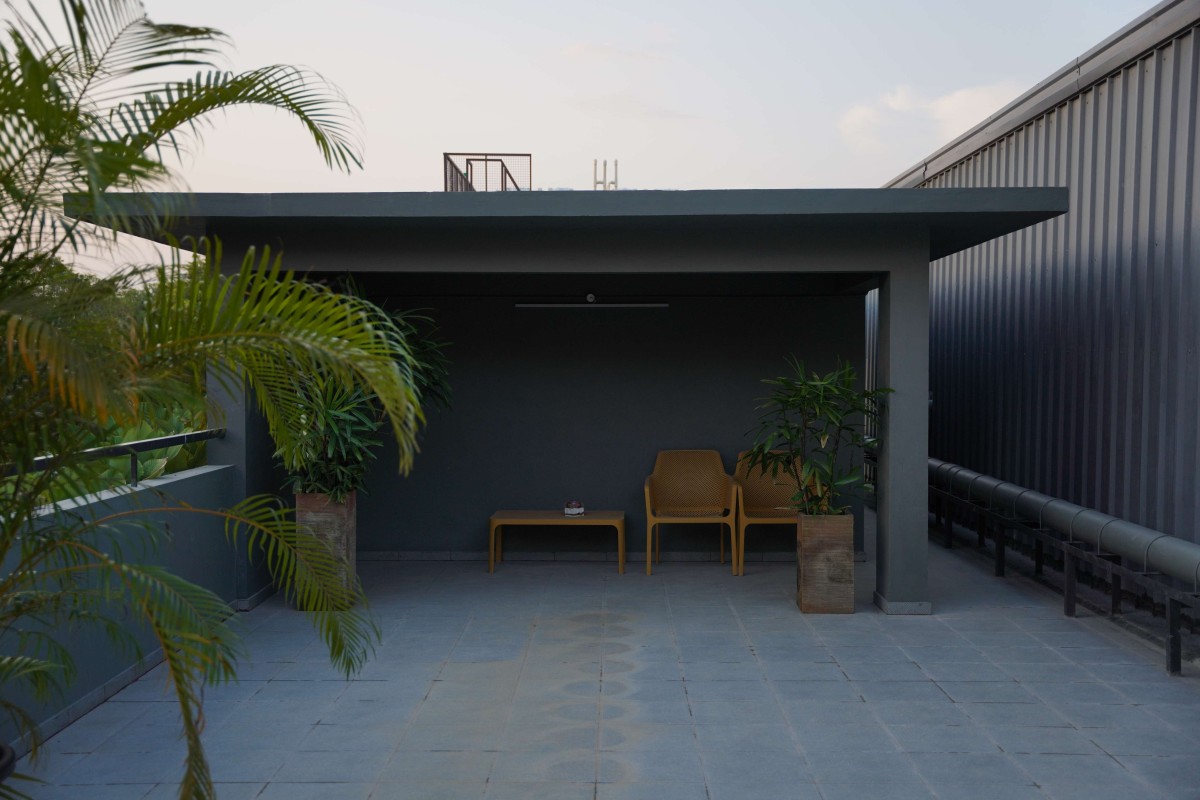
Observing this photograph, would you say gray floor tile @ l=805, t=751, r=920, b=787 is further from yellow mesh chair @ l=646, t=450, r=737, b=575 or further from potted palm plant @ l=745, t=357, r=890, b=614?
yellow mesh chair @ l=646, t=450, r=737, b=575

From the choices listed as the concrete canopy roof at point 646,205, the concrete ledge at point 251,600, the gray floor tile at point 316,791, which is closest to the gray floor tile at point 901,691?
the gray floor tile at point 316,791

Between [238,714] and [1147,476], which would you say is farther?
[1147,476]

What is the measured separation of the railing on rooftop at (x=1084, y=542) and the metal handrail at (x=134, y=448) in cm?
470

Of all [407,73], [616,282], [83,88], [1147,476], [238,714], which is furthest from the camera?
[407,73]

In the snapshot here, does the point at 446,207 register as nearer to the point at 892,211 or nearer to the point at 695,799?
the point at 892,211

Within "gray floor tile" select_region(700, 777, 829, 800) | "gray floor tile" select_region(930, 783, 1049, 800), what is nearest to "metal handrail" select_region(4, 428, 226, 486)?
"gray floor tile" select_region(700, 777, 829, 800)

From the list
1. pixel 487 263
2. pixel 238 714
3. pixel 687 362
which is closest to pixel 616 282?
pixel 687 362

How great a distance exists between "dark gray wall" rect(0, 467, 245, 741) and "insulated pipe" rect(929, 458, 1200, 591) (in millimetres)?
4709

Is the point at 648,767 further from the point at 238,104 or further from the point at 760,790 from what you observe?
the point at 238,104

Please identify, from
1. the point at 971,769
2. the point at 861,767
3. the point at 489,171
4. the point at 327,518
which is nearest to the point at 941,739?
the point at 971,769

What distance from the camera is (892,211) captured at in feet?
17.9

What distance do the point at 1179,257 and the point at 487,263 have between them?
3944 mm

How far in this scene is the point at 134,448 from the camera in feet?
15.7

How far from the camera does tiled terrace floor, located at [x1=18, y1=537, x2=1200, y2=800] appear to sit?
11.9 feet
